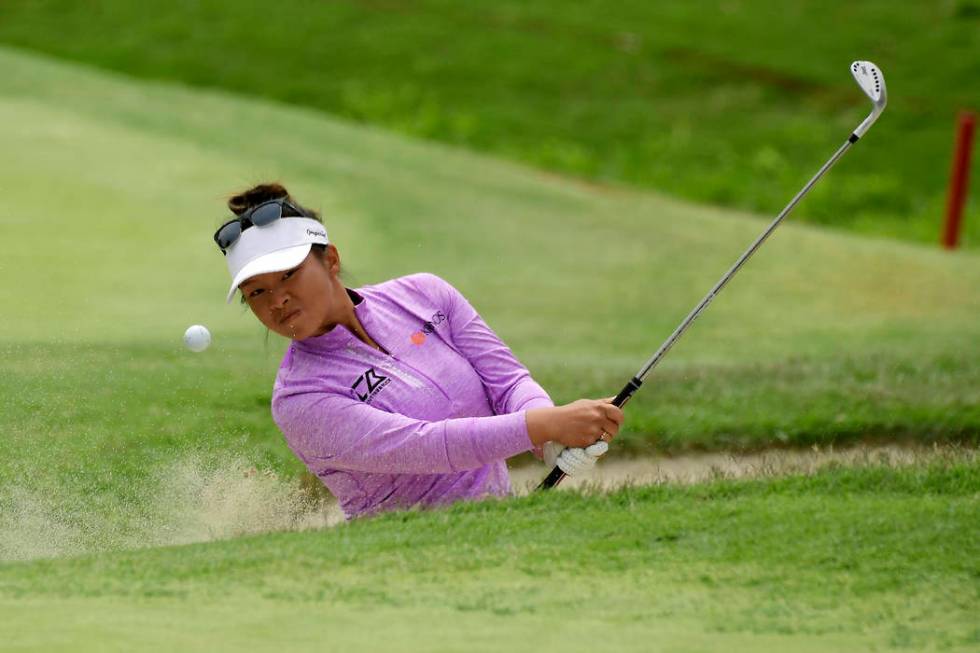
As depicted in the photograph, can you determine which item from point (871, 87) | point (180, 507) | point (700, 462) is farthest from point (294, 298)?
point (700, 462)

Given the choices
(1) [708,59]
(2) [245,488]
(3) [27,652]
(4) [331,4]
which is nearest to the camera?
(3) [27,652]

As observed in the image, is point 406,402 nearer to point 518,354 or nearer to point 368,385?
point 368,385

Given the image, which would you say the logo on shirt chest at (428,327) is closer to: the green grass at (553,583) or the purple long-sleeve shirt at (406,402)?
the purple long-sleeve shirt at (406,402)

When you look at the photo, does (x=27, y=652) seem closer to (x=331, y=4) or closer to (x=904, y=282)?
(x=904, y=282)

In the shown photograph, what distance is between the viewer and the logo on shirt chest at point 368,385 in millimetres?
3227

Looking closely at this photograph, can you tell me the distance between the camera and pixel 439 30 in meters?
19.4

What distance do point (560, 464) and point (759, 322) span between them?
4.23 meters

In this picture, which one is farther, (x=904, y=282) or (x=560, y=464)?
(x=904, y=282)

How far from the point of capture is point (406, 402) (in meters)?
3.29

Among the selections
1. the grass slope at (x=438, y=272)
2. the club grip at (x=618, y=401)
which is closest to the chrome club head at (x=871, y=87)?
the club grip at (x=618, y=401)

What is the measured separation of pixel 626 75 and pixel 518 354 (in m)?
12.6

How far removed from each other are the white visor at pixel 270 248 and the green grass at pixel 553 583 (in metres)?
0.56

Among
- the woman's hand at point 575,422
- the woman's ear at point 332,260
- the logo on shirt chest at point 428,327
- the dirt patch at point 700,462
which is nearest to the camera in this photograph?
the woman's hand at point 575,422

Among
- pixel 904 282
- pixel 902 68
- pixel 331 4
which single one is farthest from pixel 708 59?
pixel 904 282
